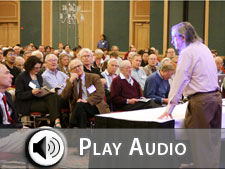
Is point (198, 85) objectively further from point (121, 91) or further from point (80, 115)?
point (121, 91)

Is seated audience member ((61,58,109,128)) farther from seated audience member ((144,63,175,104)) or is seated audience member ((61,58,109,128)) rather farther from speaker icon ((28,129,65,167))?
speaker icon ((28,129,65,167))

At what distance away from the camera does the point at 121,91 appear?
19.9 ft

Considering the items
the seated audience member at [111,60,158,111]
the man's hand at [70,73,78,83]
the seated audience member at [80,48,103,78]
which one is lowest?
the seated audience member at [111,60,158,111]

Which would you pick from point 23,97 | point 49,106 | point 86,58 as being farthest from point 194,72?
point 86,58

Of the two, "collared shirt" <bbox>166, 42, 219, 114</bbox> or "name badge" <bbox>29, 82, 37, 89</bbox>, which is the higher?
"collared shirt" <bbox>166, 42, 219, 114</bbox>

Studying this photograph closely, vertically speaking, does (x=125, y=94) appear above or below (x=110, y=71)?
below

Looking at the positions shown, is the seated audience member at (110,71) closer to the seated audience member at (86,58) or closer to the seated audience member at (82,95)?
the seated audience member at (86,58)

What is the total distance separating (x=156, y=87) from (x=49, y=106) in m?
1.48

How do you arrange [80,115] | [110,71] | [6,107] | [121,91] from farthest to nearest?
[110,71]
[121,91]
[80,115]
[6,107]

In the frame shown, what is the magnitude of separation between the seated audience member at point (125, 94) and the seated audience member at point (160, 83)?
0.42 ft

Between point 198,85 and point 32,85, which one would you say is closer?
point 198,85

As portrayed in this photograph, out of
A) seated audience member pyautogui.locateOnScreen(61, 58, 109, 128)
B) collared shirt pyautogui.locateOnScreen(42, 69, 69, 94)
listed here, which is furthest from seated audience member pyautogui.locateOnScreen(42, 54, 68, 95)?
seated audience member pyautogui.locateOnScreen(61, 58, 109, 128)

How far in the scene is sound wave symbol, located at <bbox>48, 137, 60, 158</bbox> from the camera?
11.3 ft

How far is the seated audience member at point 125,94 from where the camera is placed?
19.6ft
